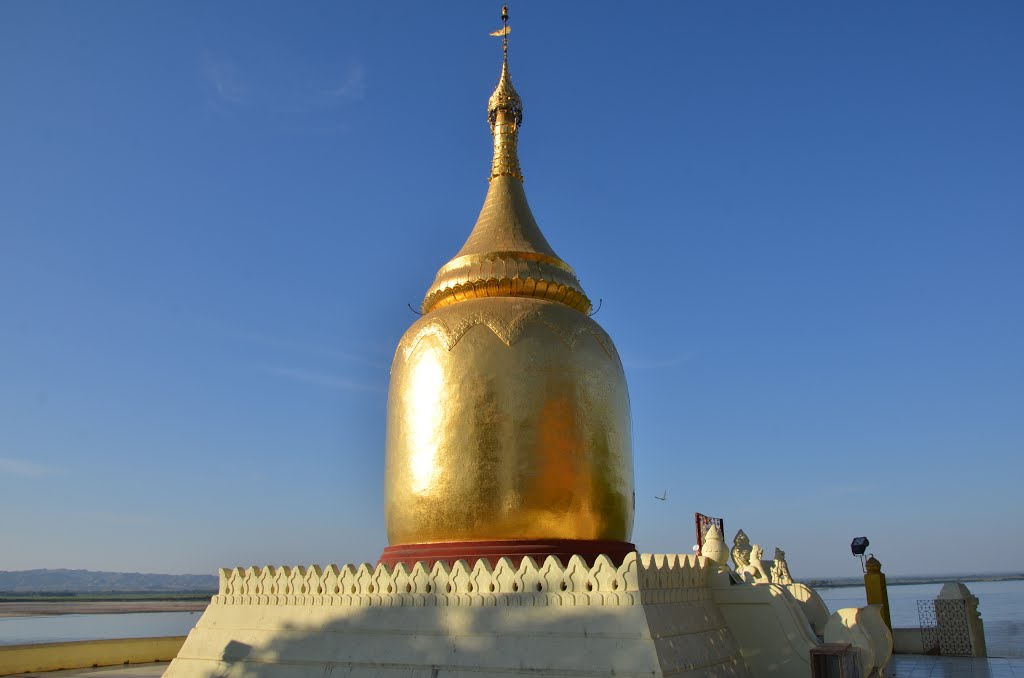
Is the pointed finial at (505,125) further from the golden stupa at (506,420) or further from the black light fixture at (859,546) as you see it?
the black light fixture at (859,546)

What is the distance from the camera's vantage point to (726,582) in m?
13.1

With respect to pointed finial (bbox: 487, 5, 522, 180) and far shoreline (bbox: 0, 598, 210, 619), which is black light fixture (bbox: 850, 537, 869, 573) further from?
far shoreline (bbox: 0, 598, 210, 619)

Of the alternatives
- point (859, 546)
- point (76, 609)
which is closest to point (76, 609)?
point (76, 609)

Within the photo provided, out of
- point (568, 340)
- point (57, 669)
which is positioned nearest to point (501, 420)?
point (568, 340)

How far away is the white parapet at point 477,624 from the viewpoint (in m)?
10.2

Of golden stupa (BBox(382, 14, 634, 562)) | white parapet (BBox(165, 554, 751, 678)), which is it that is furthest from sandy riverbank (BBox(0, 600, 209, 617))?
golden stupa (BBox(382, 14, 634, 562))

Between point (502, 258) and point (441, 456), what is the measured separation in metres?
4.45

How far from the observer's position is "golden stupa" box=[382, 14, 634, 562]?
13422mm

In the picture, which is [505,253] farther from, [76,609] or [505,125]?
[76,609]

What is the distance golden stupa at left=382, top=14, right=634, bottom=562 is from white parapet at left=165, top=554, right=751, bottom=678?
48.3 inches

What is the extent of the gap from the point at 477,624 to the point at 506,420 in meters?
3.84

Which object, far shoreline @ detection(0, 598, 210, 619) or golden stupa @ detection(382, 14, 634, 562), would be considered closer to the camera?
golden stupa @ detection(382, 14, 634, 562)

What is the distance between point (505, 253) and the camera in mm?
16109

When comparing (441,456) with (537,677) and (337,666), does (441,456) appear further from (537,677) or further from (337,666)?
(537,677)
